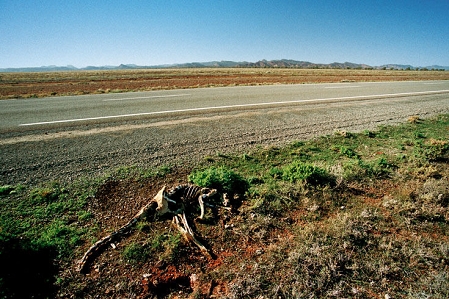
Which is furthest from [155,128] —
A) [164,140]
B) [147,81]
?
[147,81]

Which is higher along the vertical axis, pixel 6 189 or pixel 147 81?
pixel 147 81

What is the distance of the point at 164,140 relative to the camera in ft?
19.1

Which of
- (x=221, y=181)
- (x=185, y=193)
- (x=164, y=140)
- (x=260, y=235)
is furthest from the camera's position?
(x=164, y=140)

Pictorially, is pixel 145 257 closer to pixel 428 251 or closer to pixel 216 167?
pixel 216 167

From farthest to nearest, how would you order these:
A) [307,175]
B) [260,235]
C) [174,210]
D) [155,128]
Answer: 1. [155,128]
2. [307,175]
3. [174,210]
4. [260,235]

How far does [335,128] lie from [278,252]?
5395mm

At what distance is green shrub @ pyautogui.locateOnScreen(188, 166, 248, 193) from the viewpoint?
3898 mm

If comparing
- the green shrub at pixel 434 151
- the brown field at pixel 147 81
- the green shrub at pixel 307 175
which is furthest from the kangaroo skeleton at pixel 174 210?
the brown field at pixel 147 81

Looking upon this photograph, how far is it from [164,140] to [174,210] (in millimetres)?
2747

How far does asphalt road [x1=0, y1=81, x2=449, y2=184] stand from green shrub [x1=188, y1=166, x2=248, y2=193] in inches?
32.0

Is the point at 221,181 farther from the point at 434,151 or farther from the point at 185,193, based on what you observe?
the point at 434,151

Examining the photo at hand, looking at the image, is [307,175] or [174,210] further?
[307,175]

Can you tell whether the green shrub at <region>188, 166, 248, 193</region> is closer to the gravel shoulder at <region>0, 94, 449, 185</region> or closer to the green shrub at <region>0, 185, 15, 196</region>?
the gravel shoulder at <region>0, 94, 449, 185</region>

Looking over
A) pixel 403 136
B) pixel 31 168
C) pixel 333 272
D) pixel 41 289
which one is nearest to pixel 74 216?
pixel 41 289
